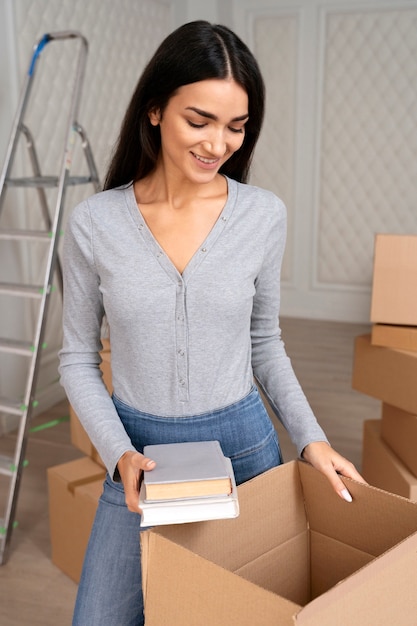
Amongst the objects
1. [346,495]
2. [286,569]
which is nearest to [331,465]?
[346,495]

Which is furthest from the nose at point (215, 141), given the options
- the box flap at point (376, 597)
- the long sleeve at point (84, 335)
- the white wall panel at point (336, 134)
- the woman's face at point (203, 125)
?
the white wall panel at point (336, 134)

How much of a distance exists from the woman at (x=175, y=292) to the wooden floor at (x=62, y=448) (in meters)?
1.01

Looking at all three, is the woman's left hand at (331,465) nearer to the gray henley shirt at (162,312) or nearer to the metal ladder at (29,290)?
the gray henley shirt at (162,312)

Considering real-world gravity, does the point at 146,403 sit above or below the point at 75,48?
below

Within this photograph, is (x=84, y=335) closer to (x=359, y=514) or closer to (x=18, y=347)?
(x=359, y=514)

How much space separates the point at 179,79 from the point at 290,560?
2.54 feet

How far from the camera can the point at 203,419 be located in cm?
120

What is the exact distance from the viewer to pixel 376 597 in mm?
721

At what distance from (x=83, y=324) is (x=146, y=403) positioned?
0.59 feet

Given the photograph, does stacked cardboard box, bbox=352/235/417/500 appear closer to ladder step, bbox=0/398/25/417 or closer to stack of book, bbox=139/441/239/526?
ladder step, bbox=0/398/25/417

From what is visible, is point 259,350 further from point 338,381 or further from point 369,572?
point 338,381

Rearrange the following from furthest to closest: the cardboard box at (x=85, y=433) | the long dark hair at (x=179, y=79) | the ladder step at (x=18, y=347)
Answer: the ladder step at (x=18, y=347)
the cardboard box at (x=85, y=433)
the long dark hair at (x=179, y=79)

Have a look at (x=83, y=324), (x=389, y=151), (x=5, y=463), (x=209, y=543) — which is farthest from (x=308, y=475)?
(x=389, y=151)

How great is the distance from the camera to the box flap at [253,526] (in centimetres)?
94
